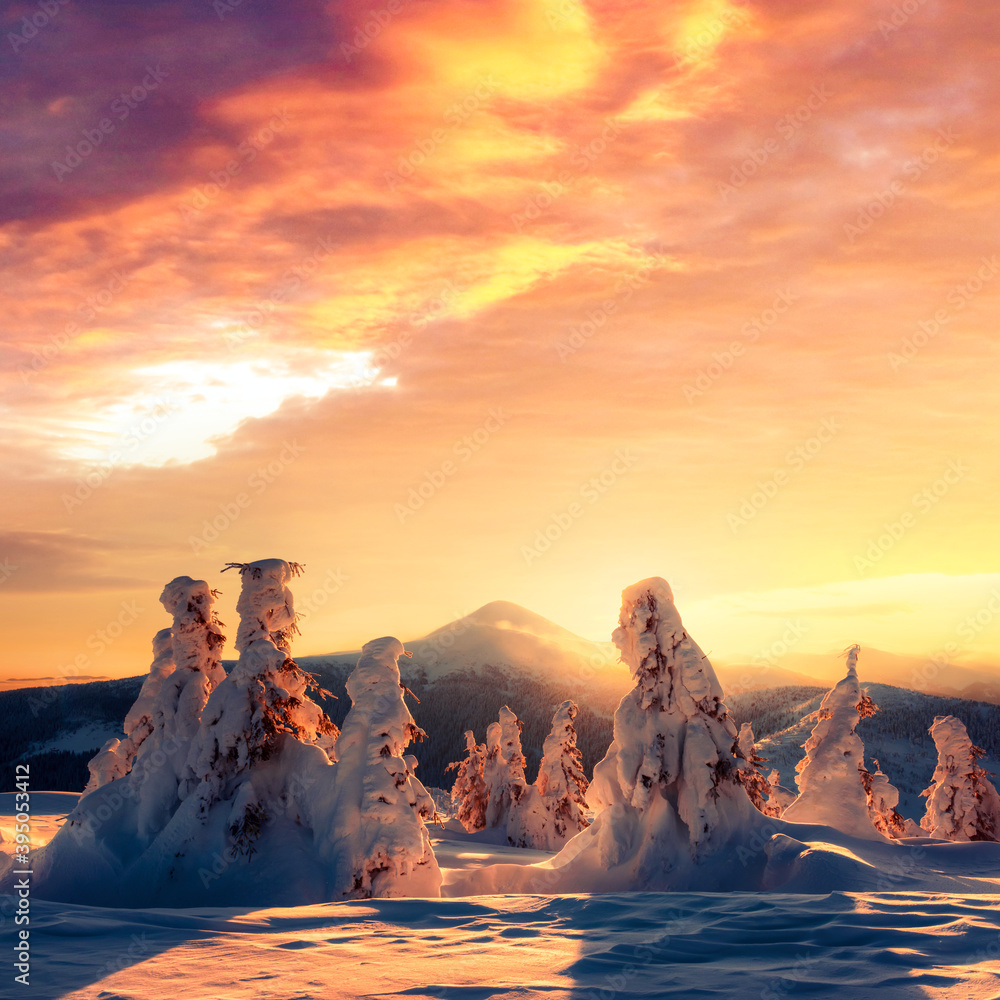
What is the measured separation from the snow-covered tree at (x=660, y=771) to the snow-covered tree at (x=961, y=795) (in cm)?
2136

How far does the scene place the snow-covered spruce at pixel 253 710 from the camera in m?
18.3

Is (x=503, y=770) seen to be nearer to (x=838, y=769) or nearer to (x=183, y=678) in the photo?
(x=838, y=769)

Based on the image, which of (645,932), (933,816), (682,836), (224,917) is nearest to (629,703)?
(682,836)

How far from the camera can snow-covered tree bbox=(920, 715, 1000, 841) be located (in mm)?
34250

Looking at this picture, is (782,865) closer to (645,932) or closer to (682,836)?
(682,836)

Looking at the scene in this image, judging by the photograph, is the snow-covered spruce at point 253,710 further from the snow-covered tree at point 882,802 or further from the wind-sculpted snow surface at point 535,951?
the snow-covered tree at point 882,802

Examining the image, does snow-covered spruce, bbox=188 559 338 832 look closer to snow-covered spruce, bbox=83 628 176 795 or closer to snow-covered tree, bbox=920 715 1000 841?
snow-covered spruce, bbox=83 628 176 795

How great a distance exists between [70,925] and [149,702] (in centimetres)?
1890

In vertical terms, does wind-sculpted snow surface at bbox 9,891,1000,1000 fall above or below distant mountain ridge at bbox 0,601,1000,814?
above

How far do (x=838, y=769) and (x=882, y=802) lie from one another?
944 cm

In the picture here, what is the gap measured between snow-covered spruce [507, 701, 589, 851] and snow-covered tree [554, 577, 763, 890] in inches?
744

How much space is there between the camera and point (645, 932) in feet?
31.0

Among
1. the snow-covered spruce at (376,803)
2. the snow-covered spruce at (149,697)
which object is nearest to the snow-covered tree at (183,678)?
the snow-covered spruce at (149,697)

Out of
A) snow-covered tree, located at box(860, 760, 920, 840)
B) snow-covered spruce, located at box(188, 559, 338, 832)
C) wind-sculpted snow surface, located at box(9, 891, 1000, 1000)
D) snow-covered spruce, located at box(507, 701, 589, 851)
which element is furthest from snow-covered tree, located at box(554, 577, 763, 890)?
snow-covered spruce, located at box(507, 701, 589, 851)
